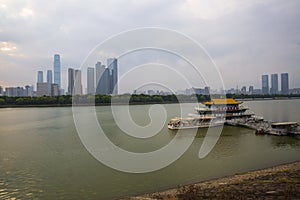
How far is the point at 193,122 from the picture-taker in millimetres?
26844

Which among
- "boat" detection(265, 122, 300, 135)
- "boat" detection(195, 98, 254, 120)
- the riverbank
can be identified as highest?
"boat" detection(195, 98, 254, 120)

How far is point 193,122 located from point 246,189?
18674 mm

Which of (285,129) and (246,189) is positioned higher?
(285,129)

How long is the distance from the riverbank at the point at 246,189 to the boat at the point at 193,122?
1534 cm

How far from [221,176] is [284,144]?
933cm

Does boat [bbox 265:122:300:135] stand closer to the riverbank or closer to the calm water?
the calm water

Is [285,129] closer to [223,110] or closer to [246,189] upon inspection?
[223,110]

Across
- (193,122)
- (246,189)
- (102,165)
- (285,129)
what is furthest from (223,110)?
(246,189)

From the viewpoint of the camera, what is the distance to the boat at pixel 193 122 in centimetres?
2578

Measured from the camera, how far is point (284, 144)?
18.0m

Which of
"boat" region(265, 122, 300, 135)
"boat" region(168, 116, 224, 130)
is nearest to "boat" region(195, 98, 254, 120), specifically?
"boat" region(168, 116, 224, 130)

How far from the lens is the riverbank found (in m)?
7.49

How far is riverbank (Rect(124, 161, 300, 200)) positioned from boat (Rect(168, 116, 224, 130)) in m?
15.3

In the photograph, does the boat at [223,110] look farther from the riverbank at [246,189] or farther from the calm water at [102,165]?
the riverbank at [246,189]
